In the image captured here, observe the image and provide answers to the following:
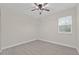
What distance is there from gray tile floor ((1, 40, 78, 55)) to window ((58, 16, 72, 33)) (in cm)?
27

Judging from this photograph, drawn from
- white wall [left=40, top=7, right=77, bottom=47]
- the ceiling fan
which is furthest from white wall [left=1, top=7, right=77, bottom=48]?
the ceiling fan

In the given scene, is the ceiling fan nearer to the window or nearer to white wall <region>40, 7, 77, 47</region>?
white wall <region>40, 7, 77, 47</region>

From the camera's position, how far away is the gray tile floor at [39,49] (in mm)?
1207

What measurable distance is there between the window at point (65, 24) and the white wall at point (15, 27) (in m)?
0.40

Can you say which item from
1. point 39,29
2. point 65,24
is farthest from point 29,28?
point 65,24

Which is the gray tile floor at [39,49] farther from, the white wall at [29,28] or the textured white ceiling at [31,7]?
the textured white ceiling at [31,7]

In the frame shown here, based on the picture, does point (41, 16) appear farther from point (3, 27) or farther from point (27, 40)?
point (3, 27)

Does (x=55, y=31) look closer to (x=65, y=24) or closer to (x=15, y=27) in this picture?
(x=65, y=24)

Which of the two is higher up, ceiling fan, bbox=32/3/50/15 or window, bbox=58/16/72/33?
ceiling fan, bbox=32/3/50/15

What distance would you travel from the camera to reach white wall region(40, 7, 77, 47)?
3.97 feet

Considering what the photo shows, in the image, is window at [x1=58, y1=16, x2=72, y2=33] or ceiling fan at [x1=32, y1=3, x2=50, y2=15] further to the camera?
window at [x1=58, y1=16, x2=72, y2=33]

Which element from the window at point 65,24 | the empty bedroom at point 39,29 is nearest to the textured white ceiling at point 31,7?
the empty bedroom at point 39,29

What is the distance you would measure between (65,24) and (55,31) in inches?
7.5

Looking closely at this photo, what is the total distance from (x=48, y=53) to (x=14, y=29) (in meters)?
0.64
